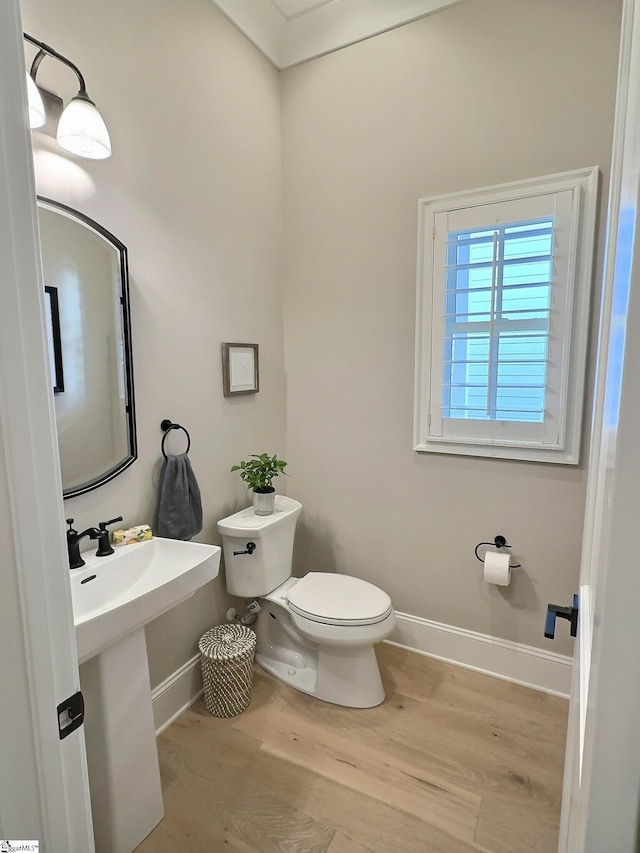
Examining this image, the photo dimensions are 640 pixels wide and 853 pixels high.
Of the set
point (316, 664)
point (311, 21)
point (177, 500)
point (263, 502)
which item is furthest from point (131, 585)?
point (311, 21)

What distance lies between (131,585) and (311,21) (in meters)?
2.75

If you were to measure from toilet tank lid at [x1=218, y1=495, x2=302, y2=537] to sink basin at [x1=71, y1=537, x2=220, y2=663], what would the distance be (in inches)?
14.1

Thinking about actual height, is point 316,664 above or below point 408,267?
below

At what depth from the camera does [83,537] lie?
1497 mm

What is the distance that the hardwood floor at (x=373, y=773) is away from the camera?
1433 mm

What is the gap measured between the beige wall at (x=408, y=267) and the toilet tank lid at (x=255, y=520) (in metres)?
0.35

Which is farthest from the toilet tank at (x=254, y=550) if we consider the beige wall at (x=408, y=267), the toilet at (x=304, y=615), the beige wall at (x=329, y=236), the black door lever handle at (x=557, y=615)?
the black door lever handle at (x=557, y=615)

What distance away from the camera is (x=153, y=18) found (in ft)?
5.54

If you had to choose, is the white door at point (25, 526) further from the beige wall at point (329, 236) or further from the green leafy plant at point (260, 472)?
the green leafy plant at point (260, 472)

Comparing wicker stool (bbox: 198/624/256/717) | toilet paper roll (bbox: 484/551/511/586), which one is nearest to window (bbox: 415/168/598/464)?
toilet paper roll (bbox: 484/551/511/586)

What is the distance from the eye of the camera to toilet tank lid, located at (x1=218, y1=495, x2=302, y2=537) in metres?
2.02

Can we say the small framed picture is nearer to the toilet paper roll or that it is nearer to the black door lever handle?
the toilet paper roll

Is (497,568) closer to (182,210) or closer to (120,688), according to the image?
(120,688)

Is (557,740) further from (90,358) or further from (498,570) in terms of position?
(90,358)
